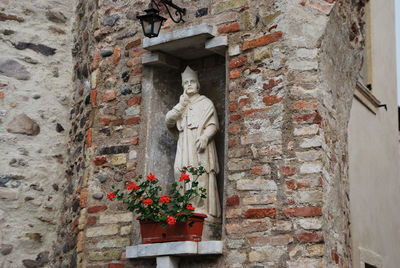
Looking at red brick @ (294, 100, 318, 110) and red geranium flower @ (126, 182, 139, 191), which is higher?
red brick @ (294, 100, 318, 110)

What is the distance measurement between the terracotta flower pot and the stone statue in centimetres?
24

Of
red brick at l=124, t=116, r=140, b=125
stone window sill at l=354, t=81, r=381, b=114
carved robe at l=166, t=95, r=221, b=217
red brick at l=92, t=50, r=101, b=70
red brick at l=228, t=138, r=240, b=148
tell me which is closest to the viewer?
red brick at l=228, t=138, r=240, b=148

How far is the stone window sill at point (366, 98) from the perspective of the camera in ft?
26.5

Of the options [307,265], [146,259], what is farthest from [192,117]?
[307,265]

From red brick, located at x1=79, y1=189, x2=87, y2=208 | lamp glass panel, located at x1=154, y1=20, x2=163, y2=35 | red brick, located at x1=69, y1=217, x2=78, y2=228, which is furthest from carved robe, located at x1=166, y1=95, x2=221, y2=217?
red brick, located at x1=69, y1=217, x2=78, y2=228

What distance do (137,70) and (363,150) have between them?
10.1 ft

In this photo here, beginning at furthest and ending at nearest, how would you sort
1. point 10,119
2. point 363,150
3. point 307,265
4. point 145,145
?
point 363,150
point 10,119
point 145,145
point 307,265

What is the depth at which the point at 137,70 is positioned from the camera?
632cm

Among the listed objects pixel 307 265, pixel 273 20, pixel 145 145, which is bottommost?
pixel 307 265

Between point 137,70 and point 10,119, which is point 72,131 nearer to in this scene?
point 10,119

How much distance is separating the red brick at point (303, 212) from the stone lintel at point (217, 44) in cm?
150

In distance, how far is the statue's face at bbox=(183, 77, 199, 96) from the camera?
6.07 meters

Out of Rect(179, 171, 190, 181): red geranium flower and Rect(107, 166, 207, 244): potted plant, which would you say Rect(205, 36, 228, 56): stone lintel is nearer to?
Rect(107, 166, 207, 244): potted plant

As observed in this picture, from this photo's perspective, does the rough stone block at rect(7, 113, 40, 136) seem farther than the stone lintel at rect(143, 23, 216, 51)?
Yes
